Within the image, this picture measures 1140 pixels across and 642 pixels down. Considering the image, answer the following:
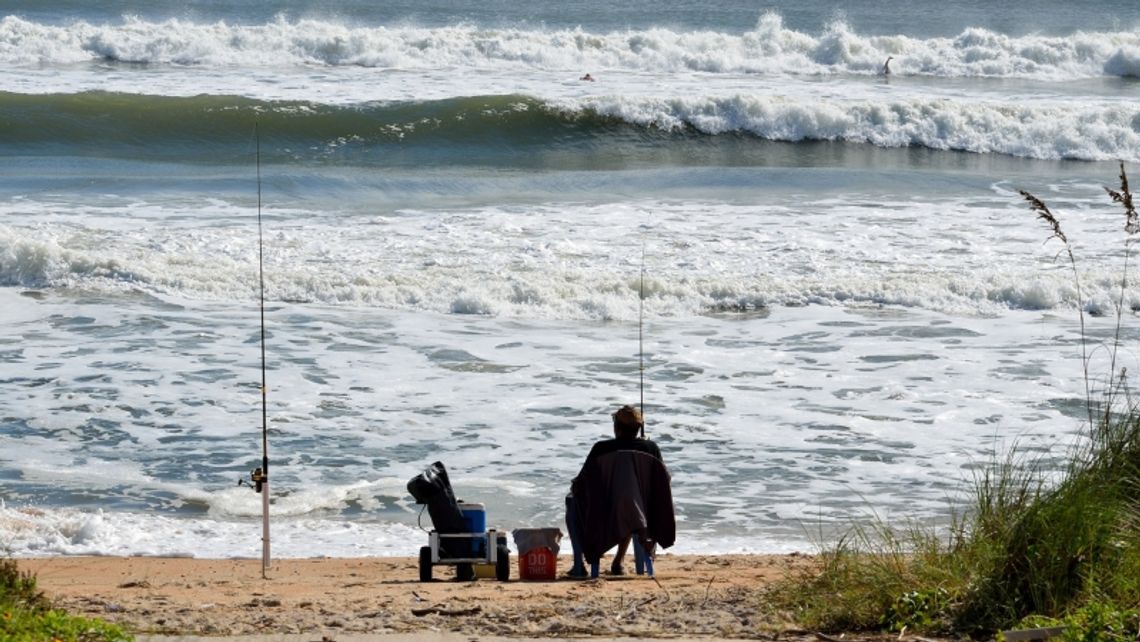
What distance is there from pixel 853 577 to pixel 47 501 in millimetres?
5854

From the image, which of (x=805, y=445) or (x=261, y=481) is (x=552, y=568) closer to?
(x=261, y=481)

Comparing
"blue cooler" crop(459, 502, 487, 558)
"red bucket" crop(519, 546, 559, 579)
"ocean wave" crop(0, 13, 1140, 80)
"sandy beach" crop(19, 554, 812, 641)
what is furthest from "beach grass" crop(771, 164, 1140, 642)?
"ocean wave" crop(0, 13, 1140, 80)

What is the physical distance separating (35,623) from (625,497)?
3.59 metres

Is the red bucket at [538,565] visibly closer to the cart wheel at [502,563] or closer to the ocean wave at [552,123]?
the cart wheel at [502,563]

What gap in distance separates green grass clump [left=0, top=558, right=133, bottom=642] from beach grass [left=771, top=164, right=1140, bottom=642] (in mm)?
2739

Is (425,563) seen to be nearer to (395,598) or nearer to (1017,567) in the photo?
(395,598)

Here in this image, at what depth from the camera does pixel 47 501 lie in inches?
405

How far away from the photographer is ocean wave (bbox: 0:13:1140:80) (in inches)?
1464

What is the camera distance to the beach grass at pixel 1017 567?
19.9ft

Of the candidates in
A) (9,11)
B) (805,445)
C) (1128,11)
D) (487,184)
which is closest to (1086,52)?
(1128,11)

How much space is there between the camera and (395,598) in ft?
24.7

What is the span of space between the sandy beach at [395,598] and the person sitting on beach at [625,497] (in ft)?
0.78

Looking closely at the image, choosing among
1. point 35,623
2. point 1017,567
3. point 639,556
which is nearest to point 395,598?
point 639,556

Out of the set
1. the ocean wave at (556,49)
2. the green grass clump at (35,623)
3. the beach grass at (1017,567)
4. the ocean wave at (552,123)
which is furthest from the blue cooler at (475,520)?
the ocean wave at (556,49)
